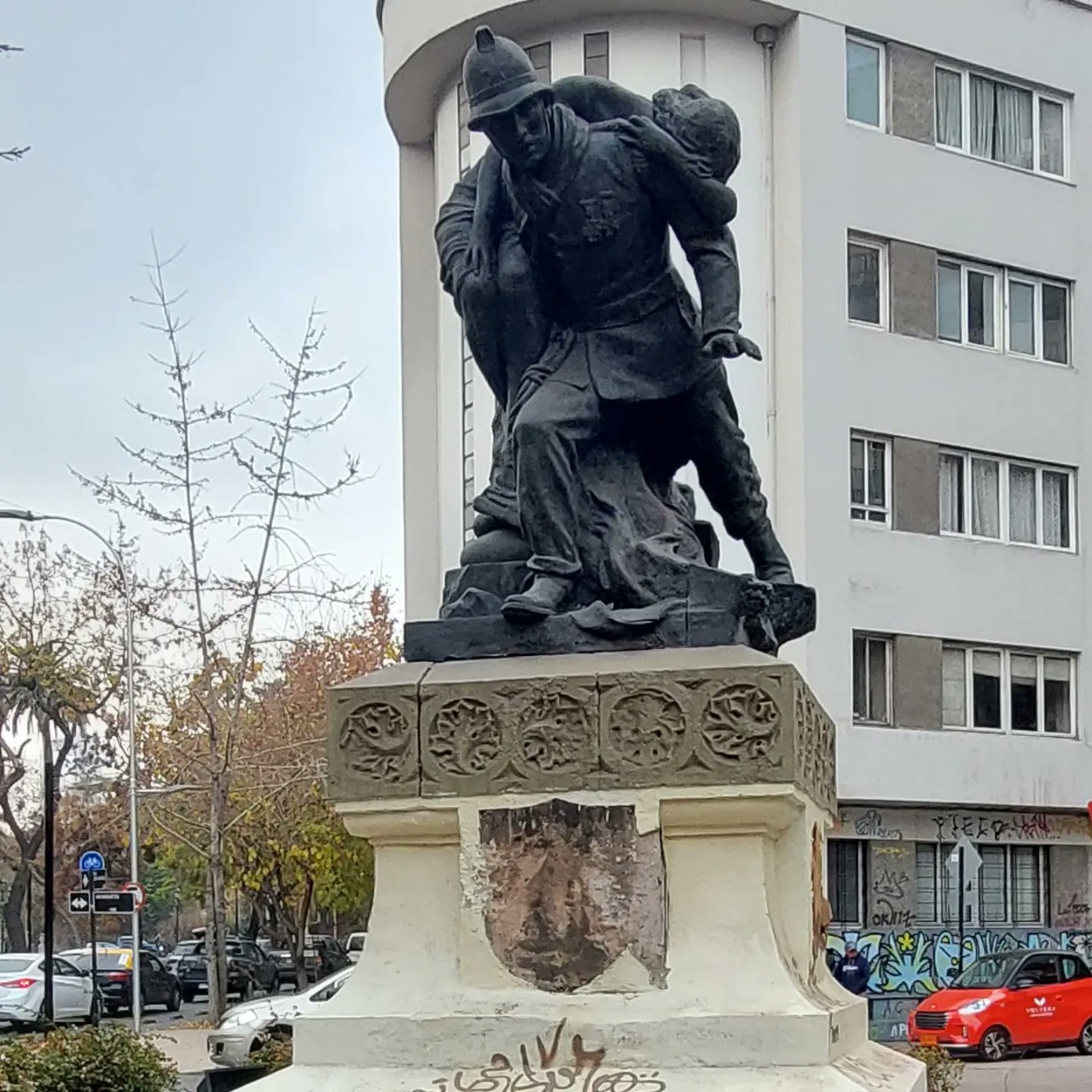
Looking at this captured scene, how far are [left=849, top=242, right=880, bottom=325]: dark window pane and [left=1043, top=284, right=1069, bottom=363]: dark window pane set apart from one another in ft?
11.0

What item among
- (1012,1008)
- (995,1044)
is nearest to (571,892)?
(995,1044)

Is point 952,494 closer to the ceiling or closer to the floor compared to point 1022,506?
closer to the ceiling

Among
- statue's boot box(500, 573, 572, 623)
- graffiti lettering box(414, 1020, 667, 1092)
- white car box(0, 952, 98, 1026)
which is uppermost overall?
statue's boot box(500, 573, 572, 623)

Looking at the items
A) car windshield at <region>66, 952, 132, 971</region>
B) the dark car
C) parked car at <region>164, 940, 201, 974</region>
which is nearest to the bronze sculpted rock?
car windshield at <region>66, 952, 132, 971</region>

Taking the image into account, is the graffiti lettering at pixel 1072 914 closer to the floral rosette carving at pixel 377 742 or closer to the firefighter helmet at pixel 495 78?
the floral rosette carving at pixel 377 742

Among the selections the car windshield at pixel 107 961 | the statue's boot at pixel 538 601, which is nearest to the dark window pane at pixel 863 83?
the car windshield at pixel 107 961

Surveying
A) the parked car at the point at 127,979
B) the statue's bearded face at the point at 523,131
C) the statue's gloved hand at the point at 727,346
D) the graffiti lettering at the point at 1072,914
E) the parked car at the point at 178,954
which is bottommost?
the parked car at the point at 178,954

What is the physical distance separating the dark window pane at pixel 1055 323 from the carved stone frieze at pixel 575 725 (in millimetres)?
26287

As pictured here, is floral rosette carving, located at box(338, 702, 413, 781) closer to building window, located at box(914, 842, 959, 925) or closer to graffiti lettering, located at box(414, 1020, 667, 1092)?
graffiti lettering, located at box(414, 1020, 667, 1092)

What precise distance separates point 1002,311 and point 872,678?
6140mm

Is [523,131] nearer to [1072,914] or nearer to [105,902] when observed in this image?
[105,902]

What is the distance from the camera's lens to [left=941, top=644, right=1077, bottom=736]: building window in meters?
28.8

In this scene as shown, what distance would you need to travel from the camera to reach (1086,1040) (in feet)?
87.5

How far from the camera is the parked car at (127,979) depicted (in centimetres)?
3784
